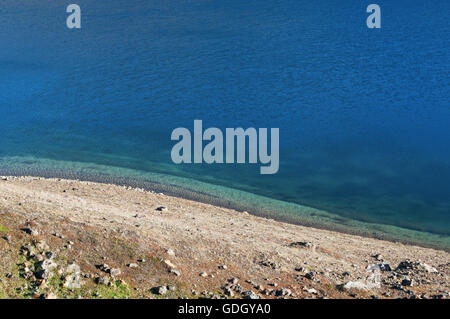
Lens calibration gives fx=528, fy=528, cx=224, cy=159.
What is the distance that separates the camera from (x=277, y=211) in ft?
94.0

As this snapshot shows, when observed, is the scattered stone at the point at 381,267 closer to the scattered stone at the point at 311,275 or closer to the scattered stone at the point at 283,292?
the scattered stone at the point at 311,275

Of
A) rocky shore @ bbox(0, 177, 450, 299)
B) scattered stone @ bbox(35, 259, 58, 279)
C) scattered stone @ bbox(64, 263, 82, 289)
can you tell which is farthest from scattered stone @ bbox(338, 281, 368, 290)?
scattered stone @ bbox(35, 259, 58, 279)

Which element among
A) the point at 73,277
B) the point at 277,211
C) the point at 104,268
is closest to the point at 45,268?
the point at 73,277

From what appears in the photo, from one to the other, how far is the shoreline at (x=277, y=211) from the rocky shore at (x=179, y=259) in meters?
1.86

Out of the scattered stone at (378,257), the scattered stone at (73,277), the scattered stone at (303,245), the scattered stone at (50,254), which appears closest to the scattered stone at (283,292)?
the scattered stone at (303,245)

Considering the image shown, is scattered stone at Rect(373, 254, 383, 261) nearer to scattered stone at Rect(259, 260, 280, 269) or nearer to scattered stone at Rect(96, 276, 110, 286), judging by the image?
scattered stone at Rect(259, 260, 280, 269)

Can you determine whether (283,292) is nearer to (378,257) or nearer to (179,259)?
(179,259)

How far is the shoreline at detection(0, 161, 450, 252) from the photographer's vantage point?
26719mm

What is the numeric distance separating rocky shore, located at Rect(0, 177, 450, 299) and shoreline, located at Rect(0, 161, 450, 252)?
6.09ft

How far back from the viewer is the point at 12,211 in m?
19.5
